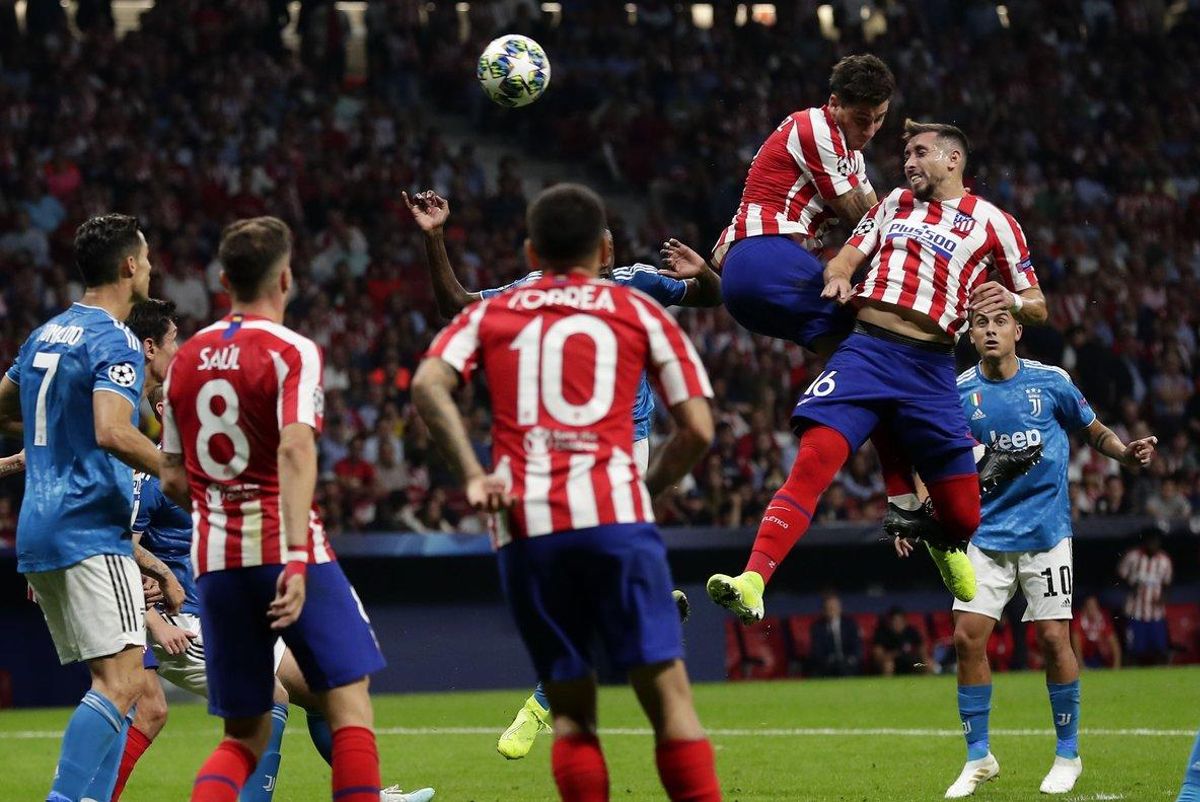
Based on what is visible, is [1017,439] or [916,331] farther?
[1017,439]

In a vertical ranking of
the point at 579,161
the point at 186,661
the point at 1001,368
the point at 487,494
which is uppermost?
the point at 579,161

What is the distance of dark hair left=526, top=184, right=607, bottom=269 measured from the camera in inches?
222

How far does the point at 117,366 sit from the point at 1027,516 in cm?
553

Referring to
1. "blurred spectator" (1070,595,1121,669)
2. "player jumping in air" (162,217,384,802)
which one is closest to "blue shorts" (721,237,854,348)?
"player jumping in air" (162,217,384,802)

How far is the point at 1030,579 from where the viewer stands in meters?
10.1

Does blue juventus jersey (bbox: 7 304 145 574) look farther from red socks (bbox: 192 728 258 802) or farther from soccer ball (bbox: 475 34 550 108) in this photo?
soccer ball (bbox: 475 34 550 108)

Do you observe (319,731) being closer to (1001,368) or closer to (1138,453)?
(1001,368)

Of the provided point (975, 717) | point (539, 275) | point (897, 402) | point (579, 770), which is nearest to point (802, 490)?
point (897, 402)

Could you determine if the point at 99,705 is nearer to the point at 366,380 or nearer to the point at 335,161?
the point at 366,380

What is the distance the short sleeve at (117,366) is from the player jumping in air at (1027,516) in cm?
480

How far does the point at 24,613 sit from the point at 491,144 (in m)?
10.7

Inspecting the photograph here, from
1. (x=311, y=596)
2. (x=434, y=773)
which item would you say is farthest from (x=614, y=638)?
(x=434, y=773)

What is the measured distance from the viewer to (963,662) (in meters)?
9.55

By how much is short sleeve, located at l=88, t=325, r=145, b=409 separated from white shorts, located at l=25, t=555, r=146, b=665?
668mm
